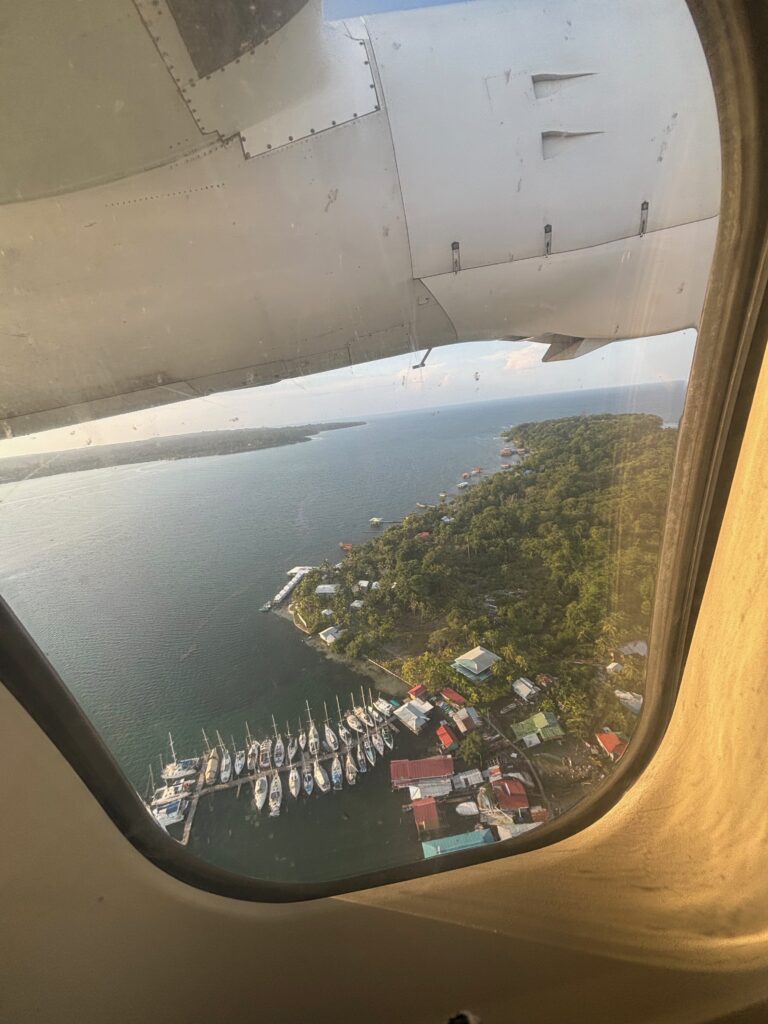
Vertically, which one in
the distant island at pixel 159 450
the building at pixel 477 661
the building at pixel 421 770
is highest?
the distant island at pixel 159 450

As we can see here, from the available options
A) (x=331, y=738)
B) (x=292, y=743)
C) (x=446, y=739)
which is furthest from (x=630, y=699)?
(x=292, y=743)

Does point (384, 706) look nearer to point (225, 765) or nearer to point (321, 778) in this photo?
point (321, 778)

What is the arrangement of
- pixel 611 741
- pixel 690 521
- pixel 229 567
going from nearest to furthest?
pixel 690 521, pixel 229 567, pixel 611 741

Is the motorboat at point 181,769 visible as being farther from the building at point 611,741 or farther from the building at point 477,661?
the building at point 611,741

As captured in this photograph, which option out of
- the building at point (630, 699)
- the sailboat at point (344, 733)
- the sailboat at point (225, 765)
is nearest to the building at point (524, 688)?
the building at point (630, 699)

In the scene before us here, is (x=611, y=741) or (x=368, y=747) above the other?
(x=368, y=747)

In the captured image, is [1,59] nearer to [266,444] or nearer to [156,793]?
[266,444]
